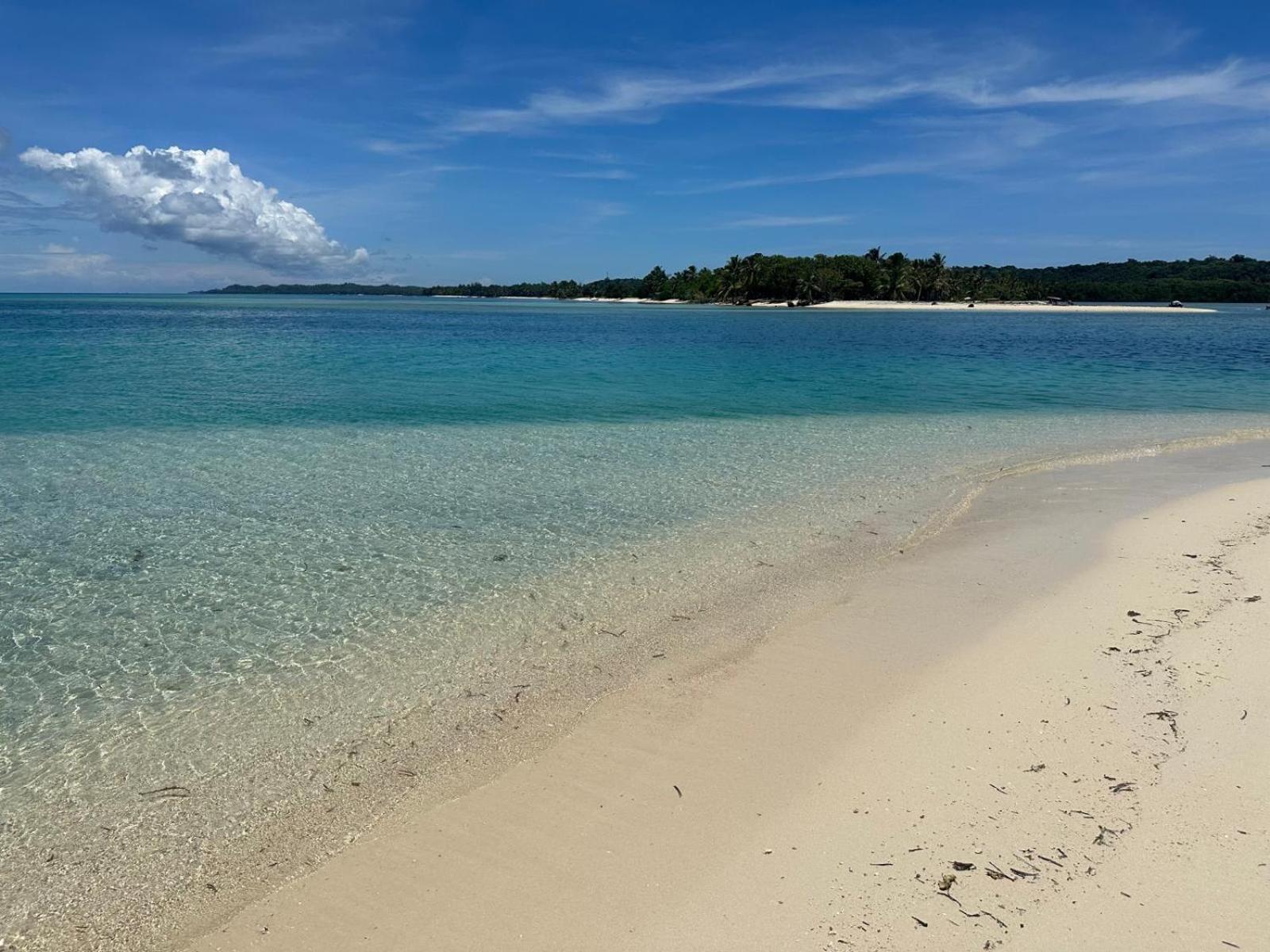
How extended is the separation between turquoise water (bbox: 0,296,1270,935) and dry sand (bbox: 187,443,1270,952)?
1187 mm

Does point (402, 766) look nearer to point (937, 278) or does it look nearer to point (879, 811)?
point (879, 811)

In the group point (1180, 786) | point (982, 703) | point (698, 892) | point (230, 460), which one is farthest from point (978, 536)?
point (230, 460)

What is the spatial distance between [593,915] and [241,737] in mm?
2965

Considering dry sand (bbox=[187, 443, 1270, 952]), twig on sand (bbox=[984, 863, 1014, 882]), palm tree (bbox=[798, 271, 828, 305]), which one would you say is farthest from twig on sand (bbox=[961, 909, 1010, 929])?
palm tree (bbox=[798, 271, 828, 305])

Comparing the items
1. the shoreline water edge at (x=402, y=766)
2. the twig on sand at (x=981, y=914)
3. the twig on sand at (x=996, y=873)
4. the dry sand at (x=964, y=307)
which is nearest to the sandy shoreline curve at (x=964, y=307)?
the dry sand at (x=964, y=307)

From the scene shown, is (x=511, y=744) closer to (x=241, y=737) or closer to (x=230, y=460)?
(x=241, y=737)

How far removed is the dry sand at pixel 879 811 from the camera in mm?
3508

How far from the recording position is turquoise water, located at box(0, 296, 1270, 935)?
5.27 meters

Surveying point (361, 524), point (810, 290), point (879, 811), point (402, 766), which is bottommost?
point (402, 766)

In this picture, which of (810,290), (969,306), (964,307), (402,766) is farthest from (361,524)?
(969,306)

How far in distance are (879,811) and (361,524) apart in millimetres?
7587

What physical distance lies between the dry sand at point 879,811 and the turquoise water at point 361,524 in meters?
1.19

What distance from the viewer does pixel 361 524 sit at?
9.95 m

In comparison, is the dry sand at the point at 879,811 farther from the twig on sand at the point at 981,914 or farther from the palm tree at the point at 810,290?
the palm tree at the point at 810,290
